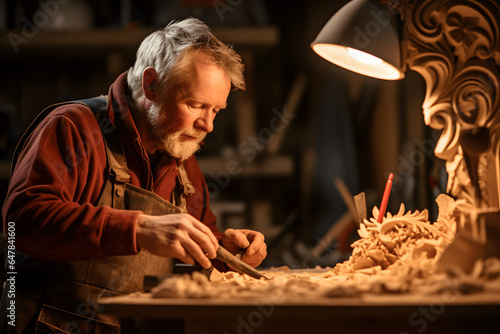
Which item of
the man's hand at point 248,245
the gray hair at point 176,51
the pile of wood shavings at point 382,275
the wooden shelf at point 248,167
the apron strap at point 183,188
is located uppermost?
the gray hair at point 176,51

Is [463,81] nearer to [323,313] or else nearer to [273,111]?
[323,313]

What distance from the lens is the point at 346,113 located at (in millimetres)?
3439

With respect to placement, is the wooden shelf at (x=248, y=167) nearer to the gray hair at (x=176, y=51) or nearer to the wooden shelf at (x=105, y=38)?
the wooden shelf at (x=105, y=38)

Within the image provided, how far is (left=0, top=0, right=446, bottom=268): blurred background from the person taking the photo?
9.42 ft

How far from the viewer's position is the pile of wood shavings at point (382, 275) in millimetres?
1057

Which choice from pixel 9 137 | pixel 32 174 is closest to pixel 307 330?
pixel 32 174

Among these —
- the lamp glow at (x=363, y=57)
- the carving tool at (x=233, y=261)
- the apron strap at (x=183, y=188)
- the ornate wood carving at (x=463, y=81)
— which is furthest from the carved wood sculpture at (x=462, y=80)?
the apron strap at (x=183, y=188)

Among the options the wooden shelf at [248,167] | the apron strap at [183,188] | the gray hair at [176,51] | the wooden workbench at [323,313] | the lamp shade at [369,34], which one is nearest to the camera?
the wooden workbench at [323,313]

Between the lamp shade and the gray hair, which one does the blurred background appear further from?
the lamp shade

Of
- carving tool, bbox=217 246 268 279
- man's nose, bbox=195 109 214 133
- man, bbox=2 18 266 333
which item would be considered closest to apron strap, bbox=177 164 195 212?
man, bbox=2 18 266 333

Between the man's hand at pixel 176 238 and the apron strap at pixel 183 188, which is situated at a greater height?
the man's hand at pixel 176 238

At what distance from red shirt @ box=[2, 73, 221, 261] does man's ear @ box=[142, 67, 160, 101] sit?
80mm

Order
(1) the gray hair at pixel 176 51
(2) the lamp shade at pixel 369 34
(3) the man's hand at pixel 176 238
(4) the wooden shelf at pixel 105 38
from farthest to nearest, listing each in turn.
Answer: (4) the wooden shelf at pixel 105 38 < (1) the gray hair at pixel 176 51 < (2) the lamp shade at pixel 369 34 < (3) the man's hand at pixel 176 238

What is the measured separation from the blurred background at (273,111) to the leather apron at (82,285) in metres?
1.23
